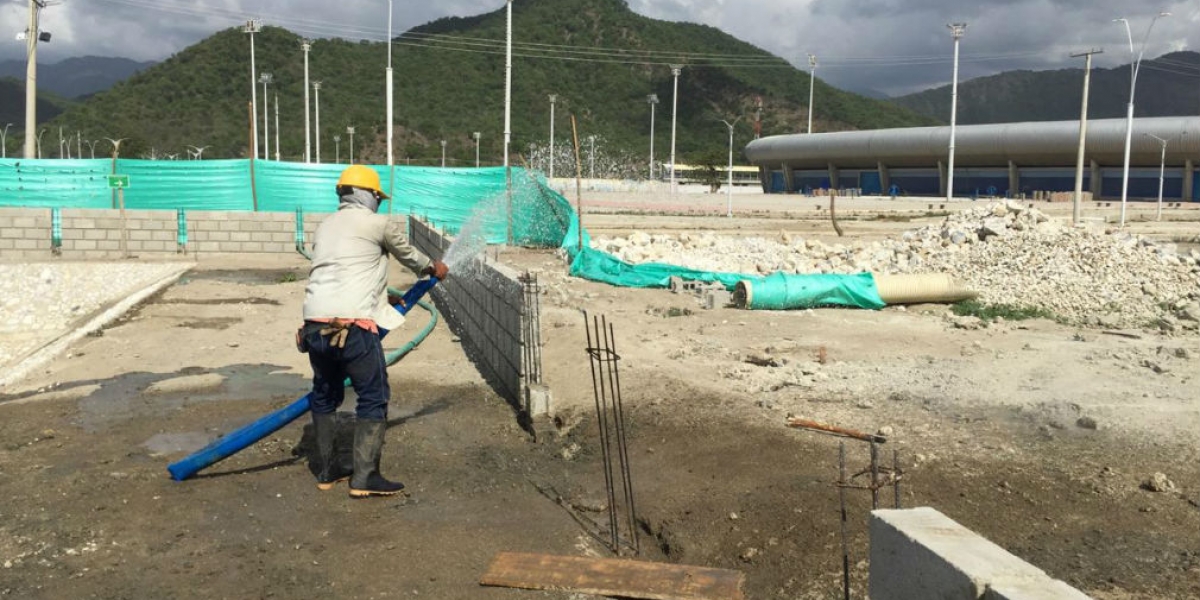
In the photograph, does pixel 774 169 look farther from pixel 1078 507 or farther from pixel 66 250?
pixel 1078 507

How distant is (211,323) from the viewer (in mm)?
11828

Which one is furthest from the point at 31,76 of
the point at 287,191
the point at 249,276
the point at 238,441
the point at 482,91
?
the point at 482,91

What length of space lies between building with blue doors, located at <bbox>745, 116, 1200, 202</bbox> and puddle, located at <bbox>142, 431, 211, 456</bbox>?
53.7m

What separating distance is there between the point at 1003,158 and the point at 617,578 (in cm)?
6473

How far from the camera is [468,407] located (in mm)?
7836

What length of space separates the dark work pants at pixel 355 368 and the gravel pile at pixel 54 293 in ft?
20.4

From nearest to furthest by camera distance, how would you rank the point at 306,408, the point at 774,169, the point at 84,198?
the point at 306,408 < the point at 84,198 < the point at 774,169

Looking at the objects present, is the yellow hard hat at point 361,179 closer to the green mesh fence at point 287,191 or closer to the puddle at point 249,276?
the puddle at point 249,276

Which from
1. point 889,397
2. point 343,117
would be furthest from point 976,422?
point 343,117

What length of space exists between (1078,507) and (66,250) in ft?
65.9

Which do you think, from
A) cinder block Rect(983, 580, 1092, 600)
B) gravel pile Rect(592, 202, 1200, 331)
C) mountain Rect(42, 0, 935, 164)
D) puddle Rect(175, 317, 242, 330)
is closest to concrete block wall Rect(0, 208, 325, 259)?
gravel pile Rect(592, 202, 1200, 331)

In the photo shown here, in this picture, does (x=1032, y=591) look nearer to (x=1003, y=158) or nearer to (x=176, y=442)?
(x=176, y=442)

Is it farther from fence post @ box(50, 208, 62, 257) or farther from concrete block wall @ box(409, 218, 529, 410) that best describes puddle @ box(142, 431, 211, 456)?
fence post @ box(50, 208, 62, 257)

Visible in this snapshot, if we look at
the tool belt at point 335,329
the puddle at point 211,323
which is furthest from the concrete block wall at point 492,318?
the puddle at point 211,323
